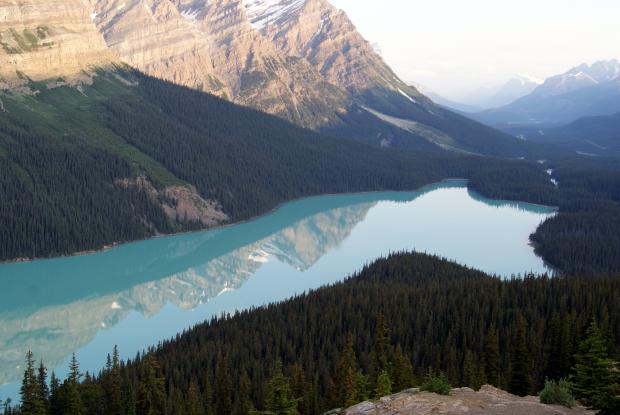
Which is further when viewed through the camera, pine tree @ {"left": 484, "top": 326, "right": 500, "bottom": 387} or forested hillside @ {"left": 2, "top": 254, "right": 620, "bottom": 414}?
pine tree @ {"left": 484, "top": 326, "right": 500, "bottom": 387}

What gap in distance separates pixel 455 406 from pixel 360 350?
136 ft

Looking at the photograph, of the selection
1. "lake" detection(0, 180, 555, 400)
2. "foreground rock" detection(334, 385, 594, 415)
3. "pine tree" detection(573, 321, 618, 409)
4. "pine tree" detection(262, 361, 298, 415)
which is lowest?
"lake" detection(0, 180, 555, 400)

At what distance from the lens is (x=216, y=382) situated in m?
61.9

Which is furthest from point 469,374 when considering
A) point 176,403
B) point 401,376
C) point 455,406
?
point 455,406

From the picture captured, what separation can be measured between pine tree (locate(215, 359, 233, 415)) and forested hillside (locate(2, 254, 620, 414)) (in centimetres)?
10

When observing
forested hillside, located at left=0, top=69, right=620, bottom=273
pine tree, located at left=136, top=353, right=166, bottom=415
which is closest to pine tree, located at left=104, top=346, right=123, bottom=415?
pine tree, located at left=136, top=353, right=166, bottom=415

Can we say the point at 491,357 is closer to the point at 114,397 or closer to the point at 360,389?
the point at 360,389

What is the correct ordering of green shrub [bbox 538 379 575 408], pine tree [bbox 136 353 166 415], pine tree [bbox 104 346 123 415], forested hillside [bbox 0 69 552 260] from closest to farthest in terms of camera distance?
green shrub [bbox 538 379 575 408]
pine tree [bbox 104 346 123 415]
pine tree [bbox 136 353 166 415]
forested hillside [bbox 0 69 552 260]

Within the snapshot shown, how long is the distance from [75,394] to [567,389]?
38.5m

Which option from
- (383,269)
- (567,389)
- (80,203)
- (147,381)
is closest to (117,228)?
(80,203)

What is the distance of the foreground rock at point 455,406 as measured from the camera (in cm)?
3106

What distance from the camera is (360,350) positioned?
238 feet

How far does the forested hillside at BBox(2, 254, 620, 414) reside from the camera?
179 ft

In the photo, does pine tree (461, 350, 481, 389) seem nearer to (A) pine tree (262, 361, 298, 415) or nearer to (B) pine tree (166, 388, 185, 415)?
(A) pine tree (262, 361, 298, 415)
